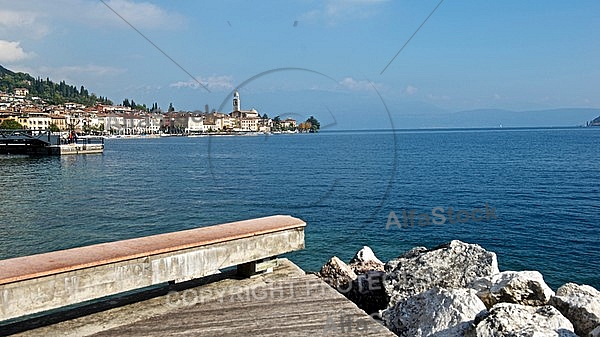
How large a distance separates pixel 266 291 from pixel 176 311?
40.3 inches

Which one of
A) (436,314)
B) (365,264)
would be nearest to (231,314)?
(436,314)

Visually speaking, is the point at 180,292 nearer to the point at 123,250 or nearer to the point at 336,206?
the point at 123,250

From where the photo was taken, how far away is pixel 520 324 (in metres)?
4.87

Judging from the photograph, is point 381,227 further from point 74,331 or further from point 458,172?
point 458,172

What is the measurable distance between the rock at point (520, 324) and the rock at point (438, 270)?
1.60 meters

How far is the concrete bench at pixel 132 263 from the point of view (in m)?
4.07

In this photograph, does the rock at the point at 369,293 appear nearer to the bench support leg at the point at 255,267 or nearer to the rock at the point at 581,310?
the bench support leg at the point at 255,267

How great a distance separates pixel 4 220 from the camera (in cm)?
2480

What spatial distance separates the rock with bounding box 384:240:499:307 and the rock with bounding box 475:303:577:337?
5.25 ft

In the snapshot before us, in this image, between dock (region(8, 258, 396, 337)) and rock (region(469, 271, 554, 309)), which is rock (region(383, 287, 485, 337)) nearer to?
rock (region(469, 271, 554, 309))

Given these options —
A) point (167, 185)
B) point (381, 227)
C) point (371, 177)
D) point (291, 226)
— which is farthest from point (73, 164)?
point (291, 226)

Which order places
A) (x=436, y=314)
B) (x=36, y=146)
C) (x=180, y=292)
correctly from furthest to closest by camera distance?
(x=36, y=146)
(x=436, y=314)
(x=180, y=292)

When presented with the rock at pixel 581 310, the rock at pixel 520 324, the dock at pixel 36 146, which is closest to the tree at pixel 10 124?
the dock at pixel 36 146

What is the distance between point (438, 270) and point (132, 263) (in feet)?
14.2
